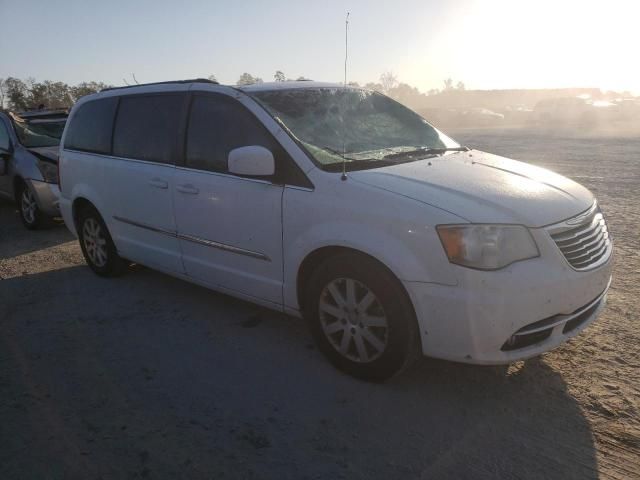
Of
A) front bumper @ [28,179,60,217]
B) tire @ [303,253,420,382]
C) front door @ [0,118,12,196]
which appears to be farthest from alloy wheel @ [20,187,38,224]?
tire @ [303,253,420,382]

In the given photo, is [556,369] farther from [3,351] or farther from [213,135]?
[3,351]

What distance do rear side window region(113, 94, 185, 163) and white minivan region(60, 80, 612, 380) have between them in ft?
0.06

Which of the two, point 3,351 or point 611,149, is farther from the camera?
point 611,149

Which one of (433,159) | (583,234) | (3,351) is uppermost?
(433,159)

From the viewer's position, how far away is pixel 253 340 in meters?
3.69

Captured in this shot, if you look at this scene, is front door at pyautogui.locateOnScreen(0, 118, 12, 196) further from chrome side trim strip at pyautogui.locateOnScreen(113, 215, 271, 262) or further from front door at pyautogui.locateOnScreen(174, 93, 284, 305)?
front door at pyautogui.locateOnScreen(174, 93, 284, 305)

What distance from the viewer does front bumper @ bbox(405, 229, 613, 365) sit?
2535mm

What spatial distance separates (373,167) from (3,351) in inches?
113

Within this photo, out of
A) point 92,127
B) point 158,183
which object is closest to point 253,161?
point 158,183

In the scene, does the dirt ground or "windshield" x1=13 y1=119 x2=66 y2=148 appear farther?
"windshield" x1=13 y1=119 x2=66 y2=148

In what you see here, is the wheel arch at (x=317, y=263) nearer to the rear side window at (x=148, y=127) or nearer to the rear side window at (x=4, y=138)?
the rear side window at (x=148, y=127)

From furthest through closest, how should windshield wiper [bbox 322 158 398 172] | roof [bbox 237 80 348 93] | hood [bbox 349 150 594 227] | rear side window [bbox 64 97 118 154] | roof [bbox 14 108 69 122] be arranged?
1. roof [bbox 14 108 69 122]
2. rear side window [bbox 64 97 118 154]
3. roof [bbox 237 80 348 93]
4. windshield wiper [bbox 322 158 398 172]
5. hood [bbox 349 150 594 227]

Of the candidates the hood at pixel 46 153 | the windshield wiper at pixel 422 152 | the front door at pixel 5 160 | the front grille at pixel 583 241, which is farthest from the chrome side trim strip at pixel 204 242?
the front door at pixel 5 160

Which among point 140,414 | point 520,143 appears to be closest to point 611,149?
point 520,143
